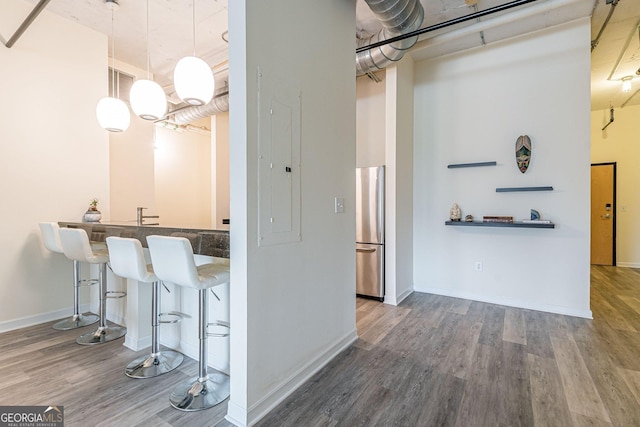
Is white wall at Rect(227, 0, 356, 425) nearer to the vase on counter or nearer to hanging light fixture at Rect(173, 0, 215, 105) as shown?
hanging light fixture at Rect(173, 0, 215, 105)

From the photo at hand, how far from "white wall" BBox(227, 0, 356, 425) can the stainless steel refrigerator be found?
1.17 metres

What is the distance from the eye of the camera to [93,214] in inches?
129

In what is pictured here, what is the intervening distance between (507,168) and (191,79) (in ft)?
11.9

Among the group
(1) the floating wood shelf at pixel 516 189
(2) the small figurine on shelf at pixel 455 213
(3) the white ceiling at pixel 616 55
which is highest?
(3) the white ceiling at pixel 616 55

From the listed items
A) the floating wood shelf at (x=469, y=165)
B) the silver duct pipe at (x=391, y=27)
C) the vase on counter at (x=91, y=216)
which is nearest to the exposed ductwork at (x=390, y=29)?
the silver duct pipe at (x=391, y=27)

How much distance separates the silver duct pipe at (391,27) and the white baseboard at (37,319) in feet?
14.1

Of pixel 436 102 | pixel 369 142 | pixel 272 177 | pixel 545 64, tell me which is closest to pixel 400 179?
pixel 369 142

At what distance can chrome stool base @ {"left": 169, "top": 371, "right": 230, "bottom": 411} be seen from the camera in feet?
5.91

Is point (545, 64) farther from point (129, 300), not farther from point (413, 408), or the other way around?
point (129, 300)

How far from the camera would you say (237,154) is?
166 centimetres

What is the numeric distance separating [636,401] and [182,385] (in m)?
2.89

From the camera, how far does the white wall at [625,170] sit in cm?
570

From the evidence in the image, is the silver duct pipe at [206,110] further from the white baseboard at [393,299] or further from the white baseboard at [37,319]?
the white baseboard at [393,299]

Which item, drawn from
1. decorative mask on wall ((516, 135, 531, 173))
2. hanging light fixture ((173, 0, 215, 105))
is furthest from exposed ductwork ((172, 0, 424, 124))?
decorative mask on wall ((516, 135, 531, 173))
